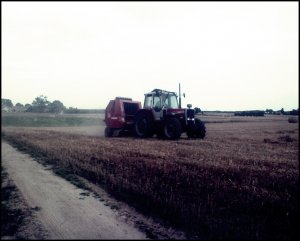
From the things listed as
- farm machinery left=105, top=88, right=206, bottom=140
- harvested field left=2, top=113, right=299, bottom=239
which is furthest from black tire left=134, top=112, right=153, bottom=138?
harvested field left=2, top=113, right=299, bottom=239

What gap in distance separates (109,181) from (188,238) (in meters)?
3.09

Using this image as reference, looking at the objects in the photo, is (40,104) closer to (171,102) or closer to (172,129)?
(172,129)

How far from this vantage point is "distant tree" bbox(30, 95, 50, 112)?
13.9ft

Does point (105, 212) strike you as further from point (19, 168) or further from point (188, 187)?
point (19, 168)

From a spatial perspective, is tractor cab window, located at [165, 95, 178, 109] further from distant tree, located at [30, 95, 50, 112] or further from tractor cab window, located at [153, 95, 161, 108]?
distant tree, located at [30, 95, 50, 112]

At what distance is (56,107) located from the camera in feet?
16.6

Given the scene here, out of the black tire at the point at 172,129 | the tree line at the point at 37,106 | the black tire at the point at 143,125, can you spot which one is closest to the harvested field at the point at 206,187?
the tree line at the point at 37,106

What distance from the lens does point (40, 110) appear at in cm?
434

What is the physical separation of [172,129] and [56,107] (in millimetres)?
10638

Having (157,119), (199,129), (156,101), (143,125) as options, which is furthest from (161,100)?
(199,129)

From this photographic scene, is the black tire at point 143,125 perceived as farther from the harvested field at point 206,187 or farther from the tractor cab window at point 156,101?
the harvested field at point 206,187

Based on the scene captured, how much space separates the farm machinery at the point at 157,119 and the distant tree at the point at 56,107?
10.1 metres

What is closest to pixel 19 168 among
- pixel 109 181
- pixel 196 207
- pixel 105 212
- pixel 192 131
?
pixel 109 181

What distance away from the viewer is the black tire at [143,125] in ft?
52.6
